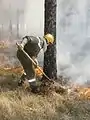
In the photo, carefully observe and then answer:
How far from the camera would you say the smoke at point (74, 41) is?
593 inches

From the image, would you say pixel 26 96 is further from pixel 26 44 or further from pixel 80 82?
pixel 80 82

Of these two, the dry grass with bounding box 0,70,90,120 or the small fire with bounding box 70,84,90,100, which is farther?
the small fire with bounding box 70,84,90,100

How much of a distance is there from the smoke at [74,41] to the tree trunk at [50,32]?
1631 mm

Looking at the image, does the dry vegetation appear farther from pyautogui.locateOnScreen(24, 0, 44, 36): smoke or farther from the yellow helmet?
pyautogui.locateOnScreen(24, 0, 44, 36): smoke

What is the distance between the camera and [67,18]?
92.0 feet

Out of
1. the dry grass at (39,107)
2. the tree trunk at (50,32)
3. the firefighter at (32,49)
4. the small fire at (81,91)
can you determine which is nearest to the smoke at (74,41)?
the small fire at (81,91)

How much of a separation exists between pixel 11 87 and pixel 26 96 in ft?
3.12

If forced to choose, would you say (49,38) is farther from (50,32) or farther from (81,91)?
(81,91)

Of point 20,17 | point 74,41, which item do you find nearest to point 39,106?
point 74,41

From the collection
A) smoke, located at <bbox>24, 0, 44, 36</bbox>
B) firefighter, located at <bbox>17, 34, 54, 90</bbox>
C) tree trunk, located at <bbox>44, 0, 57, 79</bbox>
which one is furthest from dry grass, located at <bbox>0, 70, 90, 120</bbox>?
smoke, located at <bbox>24, 0, 44, 36</bbox>

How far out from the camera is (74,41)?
21.1 meters

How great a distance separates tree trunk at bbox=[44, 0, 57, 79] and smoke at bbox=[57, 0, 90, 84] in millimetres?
1631

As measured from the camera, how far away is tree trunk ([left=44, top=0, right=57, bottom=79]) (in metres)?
11.9

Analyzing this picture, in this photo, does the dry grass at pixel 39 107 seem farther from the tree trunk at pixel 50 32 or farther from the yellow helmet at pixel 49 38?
the yellow helmet at pixel 49 38
